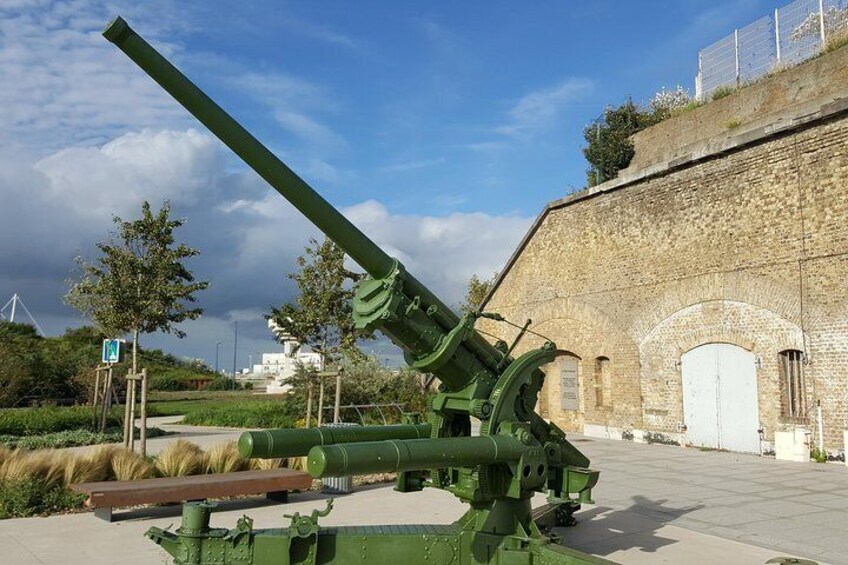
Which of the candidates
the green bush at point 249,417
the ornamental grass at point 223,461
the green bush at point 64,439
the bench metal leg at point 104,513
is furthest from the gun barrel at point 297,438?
the green bush at point 249,417

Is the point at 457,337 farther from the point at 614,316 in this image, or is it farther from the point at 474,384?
the point at 614,316

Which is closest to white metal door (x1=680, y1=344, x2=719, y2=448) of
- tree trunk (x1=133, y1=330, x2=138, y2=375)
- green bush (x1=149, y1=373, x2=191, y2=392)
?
tree trunk (x1=133, y1=330, x2=138, y2=375)

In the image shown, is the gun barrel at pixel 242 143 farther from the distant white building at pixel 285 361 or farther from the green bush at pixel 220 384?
the green bush at pixel 220 384

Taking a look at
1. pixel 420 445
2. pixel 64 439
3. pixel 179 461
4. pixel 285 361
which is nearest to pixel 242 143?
pixel 420 445

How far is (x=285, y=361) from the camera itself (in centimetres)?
7169

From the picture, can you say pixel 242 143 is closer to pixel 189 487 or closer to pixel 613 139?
pixel 189 487

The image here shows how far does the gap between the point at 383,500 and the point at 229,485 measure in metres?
2.13

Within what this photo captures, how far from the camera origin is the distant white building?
23266 mm

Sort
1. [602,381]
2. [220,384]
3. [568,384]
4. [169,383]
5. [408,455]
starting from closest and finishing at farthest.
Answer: [408,455], [602,381], [568,384], [169,383], [220,384]

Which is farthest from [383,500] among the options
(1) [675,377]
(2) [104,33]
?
(1) [675,377]

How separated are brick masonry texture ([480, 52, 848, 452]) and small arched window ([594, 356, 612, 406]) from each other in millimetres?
168

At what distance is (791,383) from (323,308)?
12.0m

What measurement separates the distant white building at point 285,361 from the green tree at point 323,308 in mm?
534

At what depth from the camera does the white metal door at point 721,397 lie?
51.2ft
